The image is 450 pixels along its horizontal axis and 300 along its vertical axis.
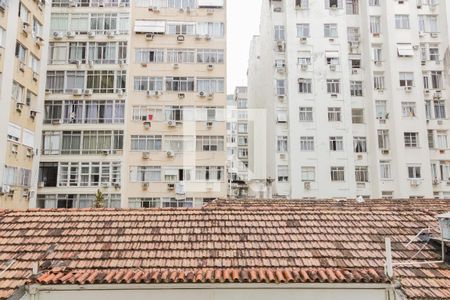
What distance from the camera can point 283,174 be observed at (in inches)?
1359

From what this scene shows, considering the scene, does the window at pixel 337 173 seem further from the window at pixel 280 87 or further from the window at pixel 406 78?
the window at pixel 406 78

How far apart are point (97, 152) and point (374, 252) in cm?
2569

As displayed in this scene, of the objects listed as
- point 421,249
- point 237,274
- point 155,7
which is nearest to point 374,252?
point 421,249

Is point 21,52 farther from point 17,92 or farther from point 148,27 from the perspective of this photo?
point 148,27

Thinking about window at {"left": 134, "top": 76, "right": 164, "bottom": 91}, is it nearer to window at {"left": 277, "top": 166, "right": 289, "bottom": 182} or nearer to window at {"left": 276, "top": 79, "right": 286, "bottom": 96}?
window at {"left": 276, "top": 79, "right": 286, "bottom": 96}

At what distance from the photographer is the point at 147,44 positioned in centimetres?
3350

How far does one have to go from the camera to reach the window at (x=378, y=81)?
3550 centimetres

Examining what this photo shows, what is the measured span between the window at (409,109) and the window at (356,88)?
3.71 metres

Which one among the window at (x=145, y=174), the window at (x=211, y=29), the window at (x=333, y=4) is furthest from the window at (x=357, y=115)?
the window at (x=145, y=174)

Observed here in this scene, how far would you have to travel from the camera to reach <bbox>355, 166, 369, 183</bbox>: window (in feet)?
113

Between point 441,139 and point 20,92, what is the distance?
33147 mm

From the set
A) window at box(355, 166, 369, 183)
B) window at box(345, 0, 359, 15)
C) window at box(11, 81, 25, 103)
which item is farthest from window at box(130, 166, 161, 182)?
window at box(345, 0, 359, 15)

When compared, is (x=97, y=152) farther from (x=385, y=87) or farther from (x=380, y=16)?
(x=380, y=16)

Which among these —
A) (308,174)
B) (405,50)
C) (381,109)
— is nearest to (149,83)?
(308,174)
